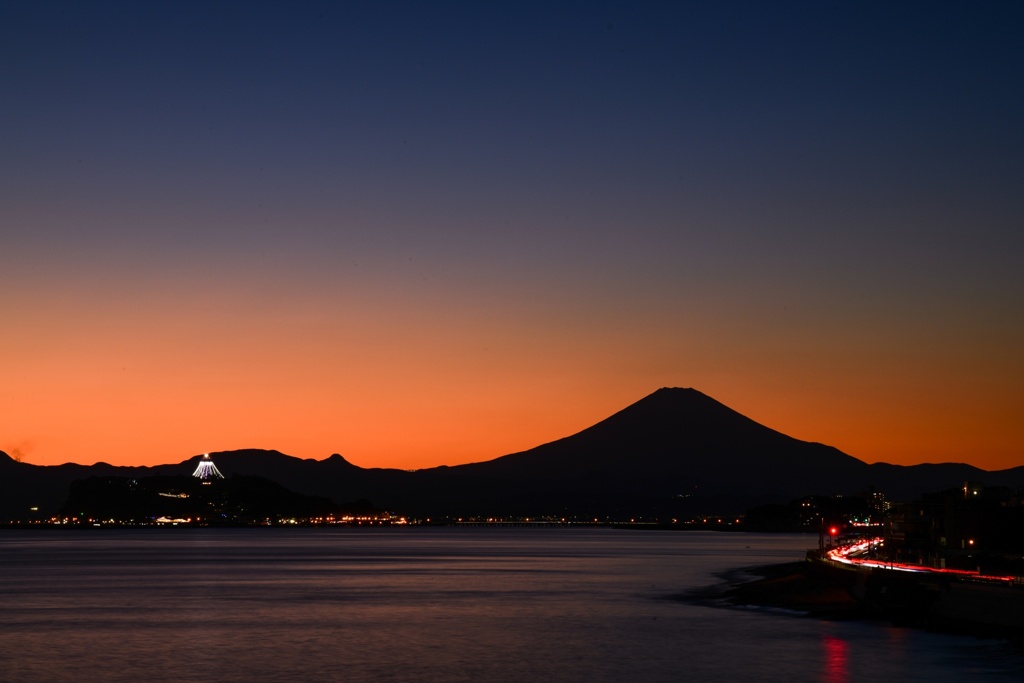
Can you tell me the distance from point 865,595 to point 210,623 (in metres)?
31.7

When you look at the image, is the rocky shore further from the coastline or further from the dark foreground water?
the dark foreground water

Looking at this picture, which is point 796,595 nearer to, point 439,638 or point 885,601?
point 885,601

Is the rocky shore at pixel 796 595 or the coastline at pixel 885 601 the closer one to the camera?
the coastline at pixel 885 601

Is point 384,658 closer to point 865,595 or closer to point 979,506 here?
point 865,595

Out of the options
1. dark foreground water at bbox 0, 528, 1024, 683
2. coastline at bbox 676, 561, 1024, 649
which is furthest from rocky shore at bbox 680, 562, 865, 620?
dark foreground water at bbox 0, 528, 1024, 683

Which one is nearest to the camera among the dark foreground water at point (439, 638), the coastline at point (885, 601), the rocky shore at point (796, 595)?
the dark foreground water at point (439, 638)

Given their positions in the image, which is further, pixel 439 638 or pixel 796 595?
pixel 796 595

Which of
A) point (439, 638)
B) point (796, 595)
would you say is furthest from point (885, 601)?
point (439, 638)

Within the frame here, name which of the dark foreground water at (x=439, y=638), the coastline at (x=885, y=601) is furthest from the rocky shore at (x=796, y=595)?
the dark foreground water at (x=439, y=638)

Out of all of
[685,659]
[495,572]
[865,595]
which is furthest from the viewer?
[495,572]

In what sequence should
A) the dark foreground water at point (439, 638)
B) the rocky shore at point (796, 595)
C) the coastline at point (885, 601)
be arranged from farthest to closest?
the rocky shore at point (796, 595) < the coastline at point (885, 601) < the dark foreground water at point (439, 638)

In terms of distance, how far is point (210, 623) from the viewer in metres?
59.4

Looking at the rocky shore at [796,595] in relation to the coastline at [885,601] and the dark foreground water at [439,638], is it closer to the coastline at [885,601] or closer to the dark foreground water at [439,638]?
the coastline at [885,601]

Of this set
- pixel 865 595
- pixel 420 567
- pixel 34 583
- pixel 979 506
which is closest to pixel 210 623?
pixel 865 595
